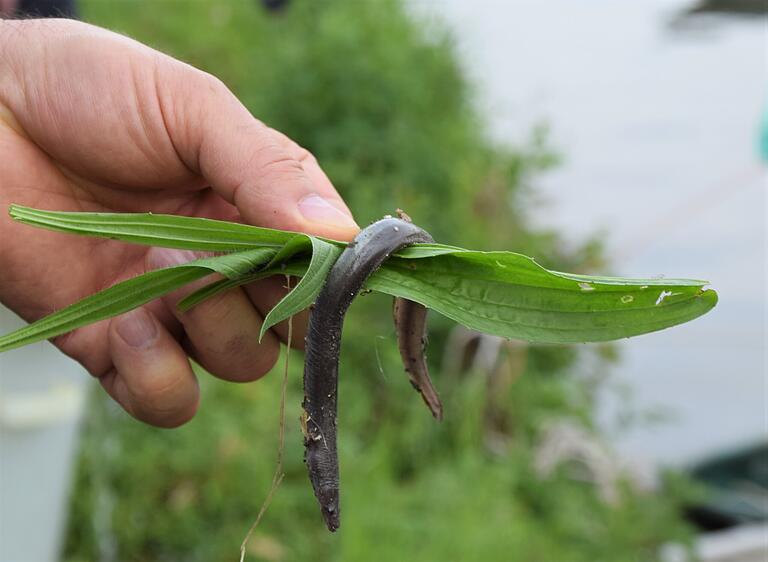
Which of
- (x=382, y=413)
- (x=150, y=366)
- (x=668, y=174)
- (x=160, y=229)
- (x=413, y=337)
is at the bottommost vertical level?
(x=150, y=366)

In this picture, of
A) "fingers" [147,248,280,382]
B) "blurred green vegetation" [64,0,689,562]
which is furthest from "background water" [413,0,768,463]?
"fingers" [147,248,280,382]

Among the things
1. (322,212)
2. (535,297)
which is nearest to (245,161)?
(322,212)

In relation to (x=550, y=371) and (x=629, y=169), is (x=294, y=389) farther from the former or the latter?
(x=629, y=169)

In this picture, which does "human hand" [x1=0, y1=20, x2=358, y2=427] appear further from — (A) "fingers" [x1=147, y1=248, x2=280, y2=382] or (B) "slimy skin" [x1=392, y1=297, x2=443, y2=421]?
(B) "slimy skin" [x1=392, y1=297, x2=443, y2=421]

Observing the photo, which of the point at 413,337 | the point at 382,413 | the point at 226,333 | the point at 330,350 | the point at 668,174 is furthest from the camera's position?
the point at 668,174

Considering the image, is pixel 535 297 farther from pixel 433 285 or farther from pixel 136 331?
pixel 136 331

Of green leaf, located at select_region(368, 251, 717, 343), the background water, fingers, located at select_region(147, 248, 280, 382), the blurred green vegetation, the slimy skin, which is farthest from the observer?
the background water

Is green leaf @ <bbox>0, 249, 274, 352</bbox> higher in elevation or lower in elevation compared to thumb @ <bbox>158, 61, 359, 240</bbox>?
lower
